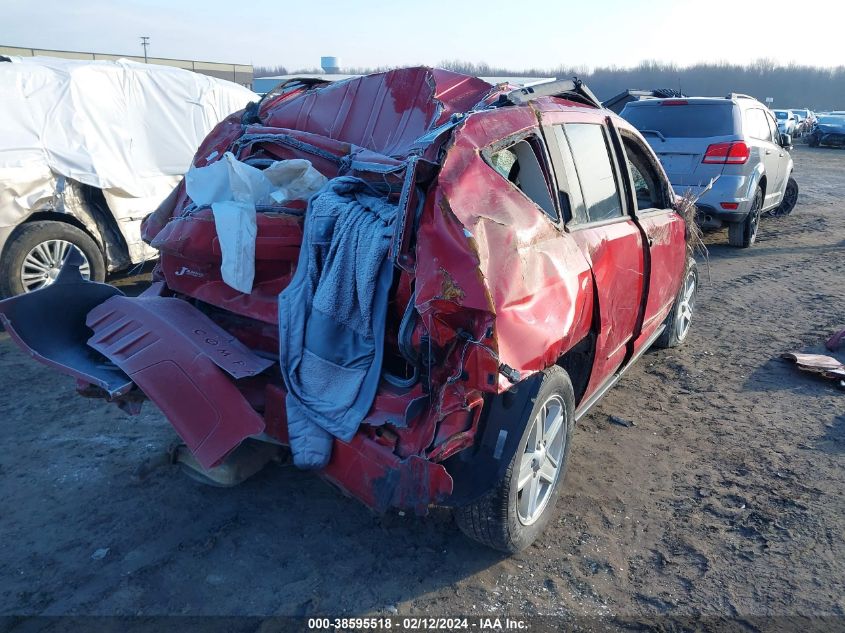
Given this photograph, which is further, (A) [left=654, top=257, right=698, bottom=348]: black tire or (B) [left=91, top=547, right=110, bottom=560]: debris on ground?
(A) [left=654, top=257, right=698, bottom=348]: black tire

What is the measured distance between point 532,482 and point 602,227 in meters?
1.42

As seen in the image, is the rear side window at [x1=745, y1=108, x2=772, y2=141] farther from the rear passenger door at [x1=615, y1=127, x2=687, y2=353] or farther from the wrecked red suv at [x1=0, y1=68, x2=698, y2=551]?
the wrecked red suv at [x1=0, y1=68, x2=698, y2=551]

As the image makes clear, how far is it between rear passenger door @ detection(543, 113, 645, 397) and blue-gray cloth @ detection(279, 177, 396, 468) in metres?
1.00

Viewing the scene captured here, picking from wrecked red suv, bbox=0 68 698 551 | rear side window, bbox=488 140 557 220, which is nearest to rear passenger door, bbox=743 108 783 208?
wrecked red suv, bbox=0 68 698 551

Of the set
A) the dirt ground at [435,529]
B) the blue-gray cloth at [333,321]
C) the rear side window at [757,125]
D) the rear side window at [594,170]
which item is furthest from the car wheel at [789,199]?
the blue-gray cloth at [333,321]

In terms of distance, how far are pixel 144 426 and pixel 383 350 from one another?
2096 millimetres

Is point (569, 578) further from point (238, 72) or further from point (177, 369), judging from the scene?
point (238, 72)

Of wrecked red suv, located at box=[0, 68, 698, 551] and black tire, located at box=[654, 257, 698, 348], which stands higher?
wrecked red suv, located at box=[0, 68, 698, 551]

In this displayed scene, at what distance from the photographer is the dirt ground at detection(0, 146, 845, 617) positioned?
276 centimetres

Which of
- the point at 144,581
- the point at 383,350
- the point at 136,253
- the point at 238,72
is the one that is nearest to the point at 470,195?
the point at 383,350

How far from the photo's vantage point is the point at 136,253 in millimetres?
6562

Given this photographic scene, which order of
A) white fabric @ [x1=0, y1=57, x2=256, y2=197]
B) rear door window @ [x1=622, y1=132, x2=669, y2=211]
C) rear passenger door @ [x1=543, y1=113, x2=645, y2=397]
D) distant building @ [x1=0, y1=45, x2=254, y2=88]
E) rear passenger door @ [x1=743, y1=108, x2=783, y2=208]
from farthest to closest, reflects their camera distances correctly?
distant building @ [x1=0, y1=45, x2=254, y2=88] < rear passenger door @ [x1=743, y1=108, x2=783, y2=208] < white fabric @ [x1=0, y1=57, x2=256, y2=197] < rear door window @ [x1=622, y1=132, x2=669, y2=211] < rear passenger door @ [x1=543, y1=113, x2=645, y2=397]

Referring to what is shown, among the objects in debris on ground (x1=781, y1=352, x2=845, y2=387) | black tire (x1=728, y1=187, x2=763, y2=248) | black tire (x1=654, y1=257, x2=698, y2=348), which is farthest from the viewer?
black tire (x1=728, y1=187, x2=763, y2=248)

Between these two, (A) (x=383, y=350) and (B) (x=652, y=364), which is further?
(B) (x=652, y=364)
